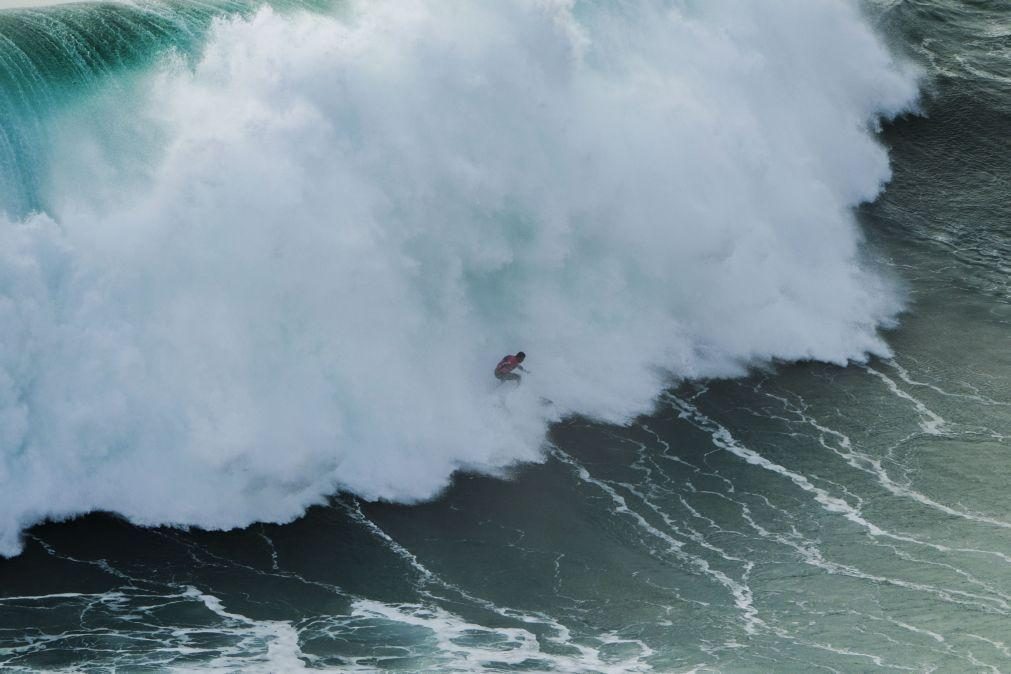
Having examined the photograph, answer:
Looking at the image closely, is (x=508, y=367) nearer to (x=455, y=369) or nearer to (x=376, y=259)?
(x=455, y=369)

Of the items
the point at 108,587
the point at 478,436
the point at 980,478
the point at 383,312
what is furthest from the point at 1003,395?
the point at 108,587

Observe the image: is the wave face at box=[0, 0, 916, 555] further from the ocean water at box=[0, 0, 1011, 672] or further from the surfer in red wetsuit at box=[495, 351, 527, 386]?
the surfer in red wetsuit at box=[495, 351, 527, 386]

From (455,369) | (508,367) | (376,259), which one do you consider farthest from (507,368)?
(376,259)

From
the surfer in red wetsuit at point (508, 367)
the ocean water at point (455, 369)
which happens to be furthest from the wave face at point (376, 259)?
the surfer in red wetsuit at point (508, 367)

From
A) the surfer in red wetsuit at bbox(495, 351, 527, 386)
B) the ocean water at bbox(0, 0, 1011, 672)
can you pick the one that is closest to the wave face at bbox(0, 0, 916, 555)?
the ocean water at bbox(0, 0, 1011, 672)

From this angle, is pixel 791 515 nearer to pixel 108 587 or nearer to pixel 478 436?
pixel 478 436
